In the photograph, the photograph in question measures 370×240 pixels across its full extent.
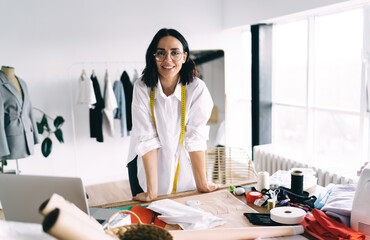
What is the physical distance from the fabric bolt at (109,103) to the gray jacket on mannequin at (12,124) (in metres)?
0.99

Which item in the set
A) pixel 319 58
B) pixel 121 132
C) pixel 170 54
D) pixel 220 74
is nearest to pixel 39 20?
pixel 121 132

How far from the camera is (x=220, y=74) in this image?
4.48m

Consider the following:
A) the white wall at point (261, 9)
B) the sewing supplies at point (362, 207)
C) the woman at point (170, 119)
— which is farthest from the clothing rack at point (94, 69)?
the sewing supplies at point (362, 207)

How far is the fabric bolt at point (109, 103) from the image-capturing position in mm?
3963

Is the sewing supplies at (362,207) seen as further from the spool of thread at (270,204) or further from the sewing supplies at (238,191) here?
the sewing supplies at (238,191)

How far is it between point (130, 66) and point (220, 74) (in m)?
1.28

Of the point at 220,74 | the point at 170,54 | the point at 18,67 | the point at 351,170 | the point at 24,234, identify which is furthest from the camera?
the point at 220,74

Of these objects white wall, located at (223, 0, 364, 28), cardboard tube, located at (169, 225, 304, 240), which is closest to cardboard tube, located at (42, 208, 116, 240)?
cardboard tube, located at (169, 225, 304, 240)

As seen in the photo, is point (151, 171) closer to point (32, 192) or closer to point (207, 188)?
point (207, 188)

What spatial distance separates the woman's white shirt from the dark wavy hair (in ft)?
0.11

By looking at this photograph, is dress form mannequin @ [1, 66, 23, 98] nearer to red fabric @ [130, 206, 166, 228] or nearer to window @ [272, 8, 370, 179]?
red fabric @ [130, 206, 166, 228]

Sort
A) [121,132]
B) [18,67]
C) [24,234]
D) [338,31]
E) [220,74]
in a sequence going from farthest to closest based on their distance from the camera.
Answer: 1. [220,74]
2. [121,132]
3. [18,67]
4. [338,31]
5. [24,234]

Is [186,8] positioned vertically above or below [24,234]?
above

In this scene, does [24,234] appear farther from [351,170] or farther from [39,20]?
[39,20]
